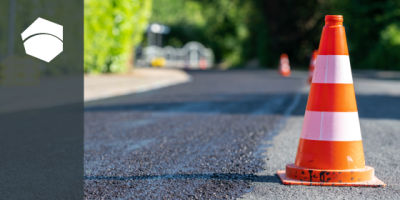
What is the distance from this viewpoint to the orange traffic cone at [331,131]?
14.2 ft

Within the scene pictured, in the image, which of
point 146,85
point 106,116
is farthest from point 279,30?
point 106,116

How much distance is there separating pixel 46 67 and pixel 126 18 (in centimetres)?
521

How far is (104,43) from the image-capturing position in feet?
71.2

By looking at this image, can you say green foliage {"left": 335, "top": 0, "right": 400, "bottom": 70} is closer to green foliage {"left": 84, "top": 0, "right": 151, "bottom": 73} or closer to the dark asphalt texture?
green foliage {"left": 84, "top": 0, "right": 151, "bottom": 73}

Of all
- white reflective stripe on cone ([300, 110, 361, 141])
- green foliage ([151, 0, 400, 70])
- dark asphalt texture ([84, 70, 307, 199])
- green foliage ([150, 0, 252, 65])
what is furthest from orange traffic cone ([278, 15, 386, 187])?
green foliage ([150, 0, 252, 65])

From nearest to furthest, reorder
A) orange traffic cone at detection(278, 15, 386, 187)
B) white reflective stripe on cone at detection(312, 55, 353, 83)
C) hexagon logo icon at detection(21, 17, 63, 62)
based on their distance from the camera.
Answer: orange traffic cone at detection(278, 15, 386, 187) < white reflective stripe on cone at detection(312, 55, 353, 83) < hexagon logo icon at detection(21, 17, 63, 62)

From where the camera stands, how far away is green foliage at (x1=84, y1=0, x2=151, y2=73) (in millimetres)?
20914

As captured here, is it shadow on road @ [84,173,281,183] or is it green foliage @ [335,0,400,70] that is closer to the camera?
shadow on road @ [84,173,281,183]

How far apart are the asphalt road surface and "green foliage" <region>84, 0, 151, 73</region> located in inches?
401

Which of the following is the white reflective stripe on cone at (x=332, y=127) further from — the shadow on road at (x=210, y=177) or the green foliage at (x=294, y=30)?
the green foliage at (x=294, y=30)

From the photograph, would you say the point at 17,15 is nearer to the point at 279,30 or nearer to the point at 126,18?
the point at 126,18

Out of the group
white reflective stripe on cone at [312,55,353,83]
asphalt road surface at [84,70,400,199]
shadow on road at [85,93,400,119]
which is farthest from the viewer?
shadow on road at [85,93,400,119]

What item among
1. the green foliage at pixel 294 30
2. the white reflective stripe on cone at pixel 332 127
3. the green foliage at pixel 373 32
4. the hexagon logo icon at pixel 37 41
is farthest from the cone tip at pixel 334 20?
the green foliage at pixel 294 30

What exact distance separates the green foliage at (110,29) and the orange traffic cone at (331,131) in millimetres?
16520
